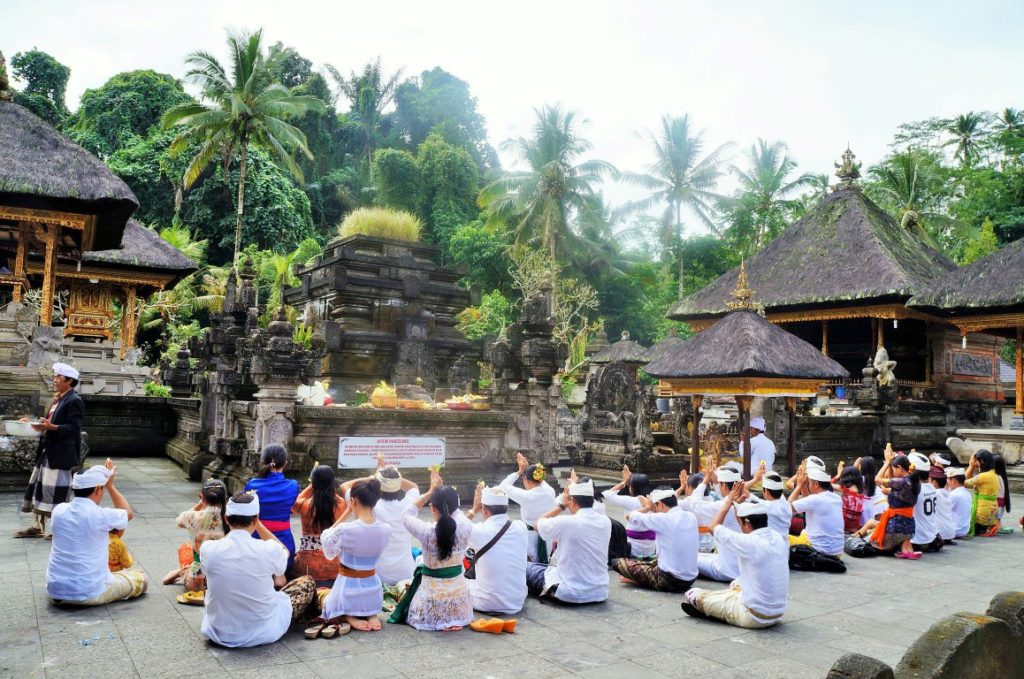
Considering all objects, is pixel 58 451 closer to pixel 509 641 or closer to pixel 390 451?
pixel 390 451

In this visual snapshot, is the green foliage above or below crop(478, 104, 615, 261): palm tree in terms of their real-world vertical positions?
below

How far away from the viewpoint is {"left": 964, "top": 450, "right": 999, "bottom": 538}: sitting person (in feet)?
37.8

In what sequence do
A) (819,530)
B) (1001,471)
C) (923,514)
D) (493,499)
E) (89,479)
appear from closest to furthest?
1. (89,479)
2. (493,499)
3. (819,530)
4. (923,514)
5. (1001,471)

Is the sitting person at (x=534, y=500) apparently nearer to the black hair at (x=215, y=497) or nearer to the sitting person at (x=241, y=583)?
the black hair at (x=215, y=497)

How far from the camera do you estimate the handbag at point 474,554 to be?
647 centimetres

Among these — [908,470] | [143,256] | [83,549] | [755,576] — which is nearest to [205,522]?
[83,549]

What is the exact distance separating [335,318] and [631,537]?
1052cm

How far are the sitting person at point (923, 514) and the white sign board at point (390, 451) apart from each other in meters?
7.16

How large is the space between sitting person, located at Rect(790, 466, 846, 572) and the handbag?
411 cm

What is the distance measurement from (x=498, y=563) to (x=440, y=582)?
26.9 inches

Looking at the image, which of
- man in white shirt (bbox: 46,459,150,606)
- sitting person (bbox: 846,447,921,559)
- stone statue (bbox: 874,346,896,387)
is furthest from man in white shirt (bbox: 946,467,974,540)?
man in white shirt (bbox: 46,459,150,606)

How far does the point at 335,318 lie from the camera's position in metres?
17.1

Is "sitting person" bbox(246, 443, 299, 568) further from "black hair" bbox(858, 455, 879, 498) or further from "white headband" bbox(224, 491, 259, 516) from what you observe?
"black hair" bbox(858, 455, 879, 498)

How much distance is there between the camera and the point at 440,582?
236 inches
